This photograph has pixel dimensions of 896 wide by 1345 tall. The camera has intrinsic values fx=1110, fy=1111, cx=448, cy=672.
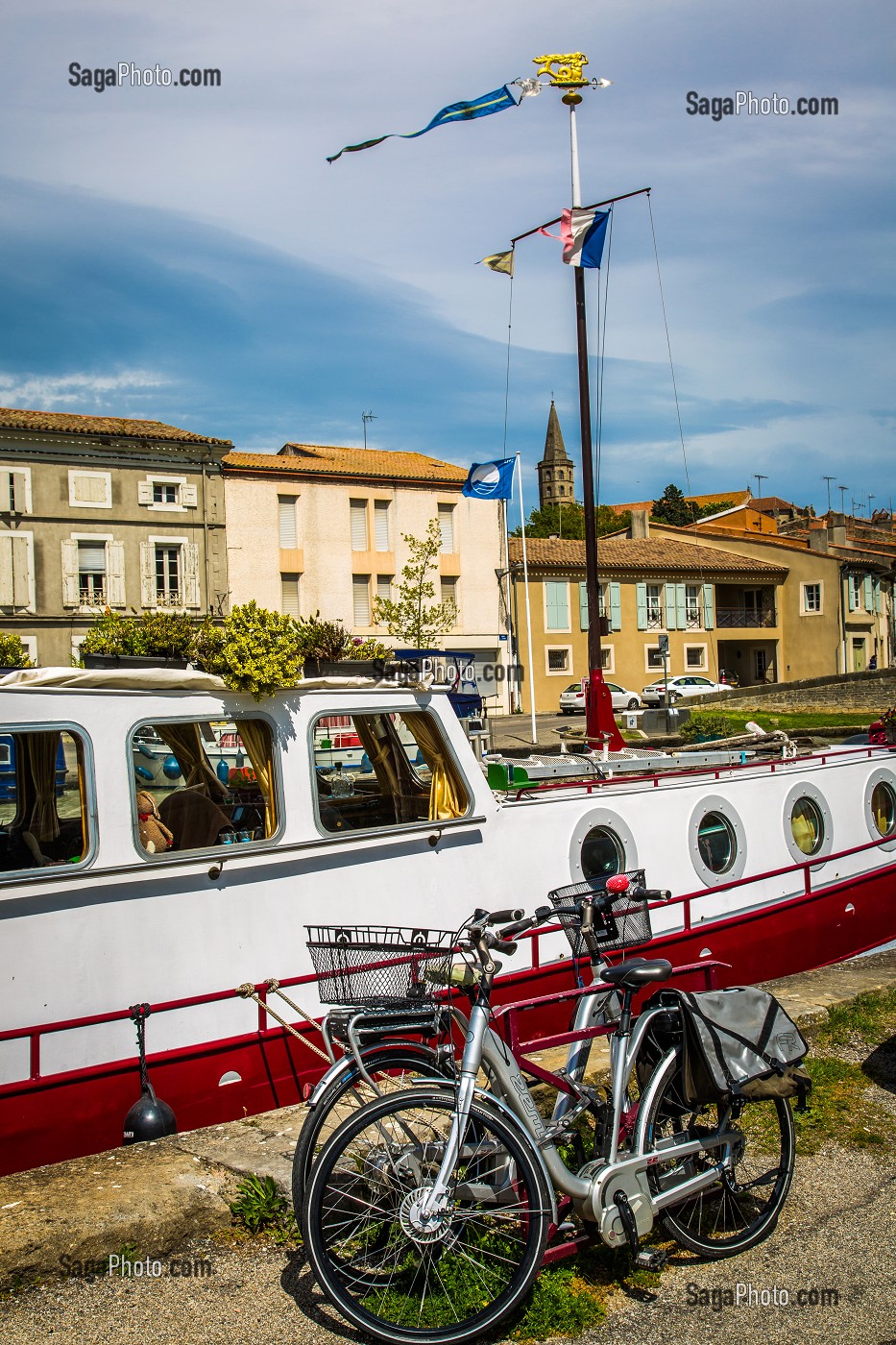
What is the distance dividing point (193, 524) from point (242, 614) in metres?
37.1

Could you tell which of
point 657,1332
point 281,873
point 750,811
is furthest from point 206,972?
point 750,811

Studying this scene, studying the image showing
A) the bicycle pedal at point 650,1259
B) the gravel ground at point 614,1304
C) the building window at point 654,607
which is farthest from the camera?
the building window at point 654,607

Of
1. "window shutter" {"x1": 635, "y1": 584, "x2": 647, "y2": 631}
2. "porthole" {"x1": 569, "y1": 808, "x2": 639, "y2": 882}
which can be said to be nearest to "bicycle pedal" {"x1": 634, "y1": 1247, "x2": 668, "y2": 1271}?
"porthole" {"x1": 569, "y1": 808, "x2": 639, "y2": 882}

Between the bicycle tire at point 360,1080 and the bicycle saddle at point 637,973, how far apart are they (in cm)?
68

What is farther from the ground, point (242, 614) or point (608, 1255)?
point (242, 614)

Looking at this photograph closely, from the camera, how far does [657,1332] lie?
134 inches

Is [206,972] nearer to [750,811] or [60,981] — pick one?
[60,981]

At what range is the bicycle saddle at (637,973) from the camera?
12.2 ft

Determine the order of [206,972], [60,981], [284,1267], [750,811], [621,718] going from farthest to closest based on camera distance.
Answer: [621,718] → [750,811] → [206,972] → [60,981] → [284,1267]

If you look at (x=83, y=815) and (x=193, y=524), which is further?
(x=193, y=524)

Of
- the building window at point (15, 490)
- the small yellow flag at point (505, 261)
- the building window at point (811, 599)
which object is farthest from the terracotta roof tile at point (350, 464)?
the small yellow flag at point (505, 261)

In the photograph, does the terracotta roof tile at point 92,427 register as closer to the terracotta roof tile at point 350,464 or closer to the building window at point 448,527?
the terracotta roof tile at point 350,464

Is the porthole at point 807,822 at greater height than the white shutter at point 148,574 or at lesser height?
lesser

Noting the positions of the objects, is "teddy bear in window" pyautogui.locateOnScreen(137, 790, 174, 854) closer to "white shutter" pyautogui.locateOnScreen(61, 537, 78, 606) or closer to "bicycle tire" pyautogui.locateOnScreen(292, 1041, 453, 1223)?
"bicycle tire" pyautogui.locateOnScreen(292, 1041, 453, 1223)
